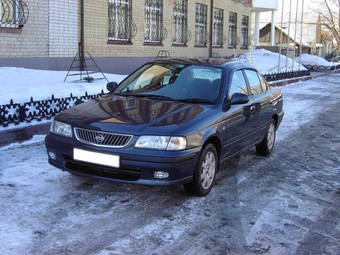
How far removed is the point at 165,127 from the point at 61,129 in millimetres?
1249

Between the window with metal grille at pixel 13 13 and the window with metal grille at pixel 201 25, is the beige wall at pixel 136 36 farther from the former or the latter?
the window with metal grille at pixel 13 13

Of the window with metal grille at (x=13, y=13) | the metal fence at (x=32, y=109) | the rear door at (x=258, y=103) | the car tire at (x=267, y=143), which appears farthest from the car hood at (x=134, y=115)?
the window with metal grille at (x=13, y=13)

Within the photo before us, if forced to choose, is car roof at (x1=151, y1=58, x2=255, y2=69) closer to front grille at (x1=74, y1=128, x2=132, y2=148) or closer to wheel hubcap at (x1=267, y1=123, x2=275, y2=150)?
wheel hubcap at (x1=267, y1=123, x2=275, y2=150)

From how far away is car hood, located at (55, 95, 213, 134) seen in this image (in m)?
4.33

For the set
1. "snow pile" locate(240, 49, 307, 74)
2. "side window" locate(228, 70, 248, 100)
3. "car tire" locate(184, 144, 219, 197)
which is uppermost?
"snow pile" locate(240, 49, 307, 74)

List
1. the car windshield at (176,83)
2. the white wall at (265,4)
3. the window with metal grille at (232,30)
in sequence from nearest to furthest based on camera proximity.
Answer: the car windshield at (176,83), the window with metal grille at (232,30), the white wall at (265,4)

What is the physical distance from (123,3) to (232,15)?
39.7 feet

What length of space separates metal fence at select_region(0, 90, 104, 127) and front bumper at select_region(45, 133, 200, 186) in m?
2.79

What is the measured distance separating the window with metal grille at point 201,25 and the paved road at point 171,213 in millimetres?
16444

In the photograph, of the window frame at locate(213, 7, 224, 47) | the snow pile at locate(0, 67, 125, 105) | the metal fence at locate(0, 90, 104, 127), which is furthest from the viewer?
the window frame at locate(213, 7, 224, 47)

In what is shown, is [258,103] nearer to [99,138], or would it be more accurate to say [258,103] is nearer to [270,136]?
[270,136]

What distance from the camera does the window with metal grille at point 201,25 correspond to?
2169 centimetres

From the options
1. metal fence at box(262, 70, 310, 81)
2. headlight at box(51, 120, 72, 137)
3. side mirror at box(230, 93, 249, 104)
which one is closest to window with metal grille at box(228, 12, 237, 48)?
metal fence at box(262, 70, 310, 81)

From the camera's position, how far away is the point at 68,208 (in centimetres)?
435
